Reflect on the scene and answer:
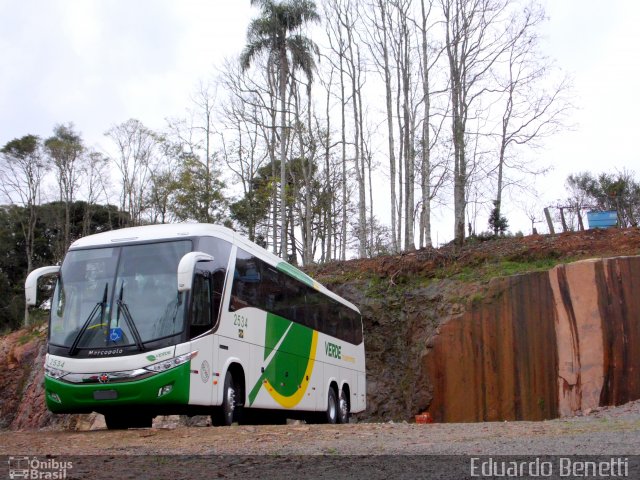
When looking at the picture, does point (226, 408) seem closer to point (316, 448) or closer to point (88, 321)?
point (88, 321)

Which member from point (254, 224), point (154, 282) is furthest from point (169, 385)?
point (254, 224)

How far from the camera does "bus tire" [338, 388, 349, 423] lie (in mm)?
18973

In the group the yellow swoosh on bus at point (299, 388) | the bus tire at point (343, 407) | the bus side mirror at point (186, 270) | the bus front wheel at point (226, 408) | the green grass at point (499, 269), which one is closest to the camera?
the bus side mirror at point (186, 270)

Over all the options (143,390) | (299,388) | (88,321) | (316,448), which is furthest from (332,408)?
(316,448)

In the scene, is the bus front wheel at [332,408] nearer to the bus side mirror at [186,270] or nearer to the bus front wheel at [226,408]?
the bus front wheel at [226,408]

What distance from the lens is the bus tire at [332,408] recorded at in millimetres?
18189

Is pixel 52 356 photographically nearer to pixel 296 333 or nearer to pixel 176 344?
pixel 176 344

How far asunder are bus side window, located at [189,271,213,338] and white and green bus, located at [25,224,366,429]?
16mm

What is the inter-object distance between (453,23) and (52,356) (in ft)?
72.8

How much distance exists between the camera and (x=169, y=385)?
11227 mm

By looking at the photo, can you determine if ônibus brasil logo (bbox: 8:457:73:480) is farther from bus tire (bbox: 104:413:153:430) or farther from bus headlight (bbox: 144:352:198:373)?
bus tire (bbox: 104:413:153:430)
